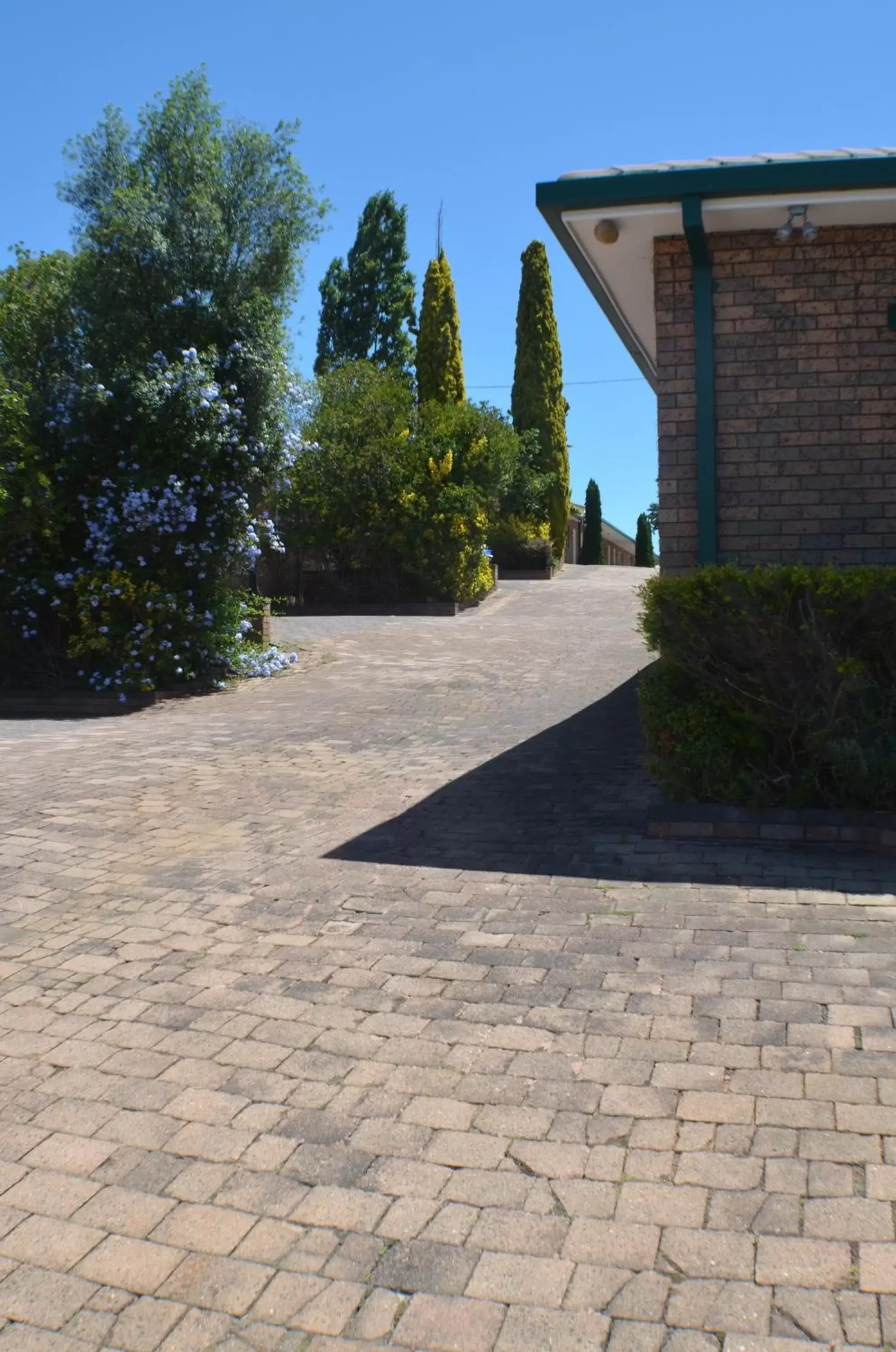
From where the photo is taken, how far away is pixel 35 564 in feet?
42.9

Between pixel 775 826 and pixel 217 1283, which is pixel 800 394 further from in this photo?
pixel 217 1283

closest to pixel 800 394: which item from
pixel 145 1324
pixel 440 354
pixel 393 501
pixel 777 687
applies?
pixel 777 687

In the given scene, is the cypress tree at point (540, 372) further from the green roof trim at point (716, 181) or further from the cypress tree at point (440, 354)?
the green roof trim at point (716, 181)

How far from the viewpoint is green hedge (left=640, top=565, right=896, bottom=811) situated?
19.6ft

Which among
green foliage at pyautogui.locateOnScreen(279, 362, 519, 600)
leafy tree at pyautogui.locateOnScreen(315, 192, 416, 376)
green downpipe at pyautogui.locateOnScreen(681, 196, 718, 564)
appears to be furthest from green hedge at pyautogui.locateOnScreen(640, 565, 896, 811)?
leafy tree at pyautogui.locateOnScreen(315, 192, 416, 376)

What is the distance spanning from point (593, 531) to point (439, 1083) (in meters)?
40.4

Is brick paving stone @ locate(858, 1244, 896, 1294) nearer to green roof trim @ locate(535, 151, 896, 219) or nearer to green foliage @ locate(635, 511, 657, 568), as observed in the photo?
green roof trim @ locate(535, 151, 896, 219)

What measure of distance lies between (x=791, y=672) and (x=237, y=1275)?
431 centimetres

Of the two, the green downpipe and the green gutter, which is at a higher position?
the green gutter

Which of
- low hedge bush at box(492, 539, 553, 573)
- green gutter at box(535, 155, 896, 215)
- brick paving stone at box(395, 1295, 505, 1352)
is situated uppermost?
green gutter at box(535, 155, 896, 215)

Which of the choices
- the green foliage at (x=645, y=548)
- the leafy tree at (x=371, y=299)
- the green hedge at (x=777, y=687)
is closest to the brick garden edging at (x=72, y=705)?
the green hedge at (x=777, y=687)

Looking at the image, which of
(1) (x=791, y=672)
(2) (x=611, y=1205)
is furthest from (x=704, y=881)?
(2) (x=611, y=1205)

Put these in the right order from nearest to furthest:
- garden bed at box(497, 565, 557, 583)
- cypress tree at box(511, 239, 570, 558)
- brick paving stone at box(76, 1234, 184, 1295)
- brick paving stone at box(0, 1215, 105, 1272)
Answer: brick paving stone at box(76, 1234, 184, 1295) < brick paving stone at box(0, 1215, 105, 1272) < garden bed at box(497, 565, 557, 583) < cypress tree at box(511, 239, 570, 558)

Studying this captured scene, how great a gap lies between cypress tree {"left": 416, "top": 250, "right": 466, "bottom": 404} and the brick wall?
22.4 m
